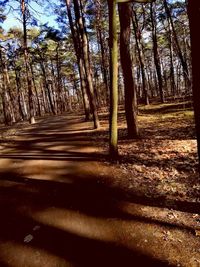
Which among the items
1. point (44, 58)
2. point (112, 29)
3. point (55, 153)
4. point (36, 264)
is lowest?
point (36, 264)

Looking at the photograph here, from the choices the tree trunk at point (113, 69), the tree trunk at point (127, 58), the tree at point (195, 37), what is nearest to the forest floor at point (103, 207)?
the tree trunk at point (113, 69)

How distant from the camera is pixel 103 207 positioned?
6.52m

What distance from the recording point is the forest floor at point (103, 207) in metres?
5.00

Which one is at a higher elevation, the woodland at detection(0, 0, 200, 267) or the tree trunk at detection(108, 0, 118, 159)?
the tree trunk at detection(108, 0, 118, 159)

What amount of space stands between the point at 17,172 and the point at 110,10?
18.5 ft

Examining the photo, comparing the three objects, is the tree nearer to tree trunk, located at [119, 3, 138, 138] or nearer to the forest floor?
the forest floor

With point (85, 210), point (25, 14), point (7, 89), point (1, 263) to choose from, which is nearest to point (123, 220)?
point (85, 210)

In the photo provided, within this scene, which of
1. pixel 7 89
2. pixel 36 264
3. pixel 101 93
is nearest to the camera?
pixel 36 264

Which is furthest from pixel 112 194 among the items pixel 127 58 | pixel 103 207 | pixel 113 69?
pixel 127 58

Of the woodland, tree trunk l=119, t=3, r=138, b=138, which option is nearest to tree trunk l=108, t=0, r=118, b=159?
the woodland

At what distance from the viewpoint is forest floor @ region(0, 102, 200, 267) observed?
5.00 meters

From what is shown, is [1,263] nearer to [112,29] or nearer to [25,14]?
[112,29]

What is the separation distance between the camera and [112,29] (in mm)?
8938

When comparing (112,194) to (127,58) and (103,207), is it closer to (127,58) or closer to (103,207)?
(103,207)
